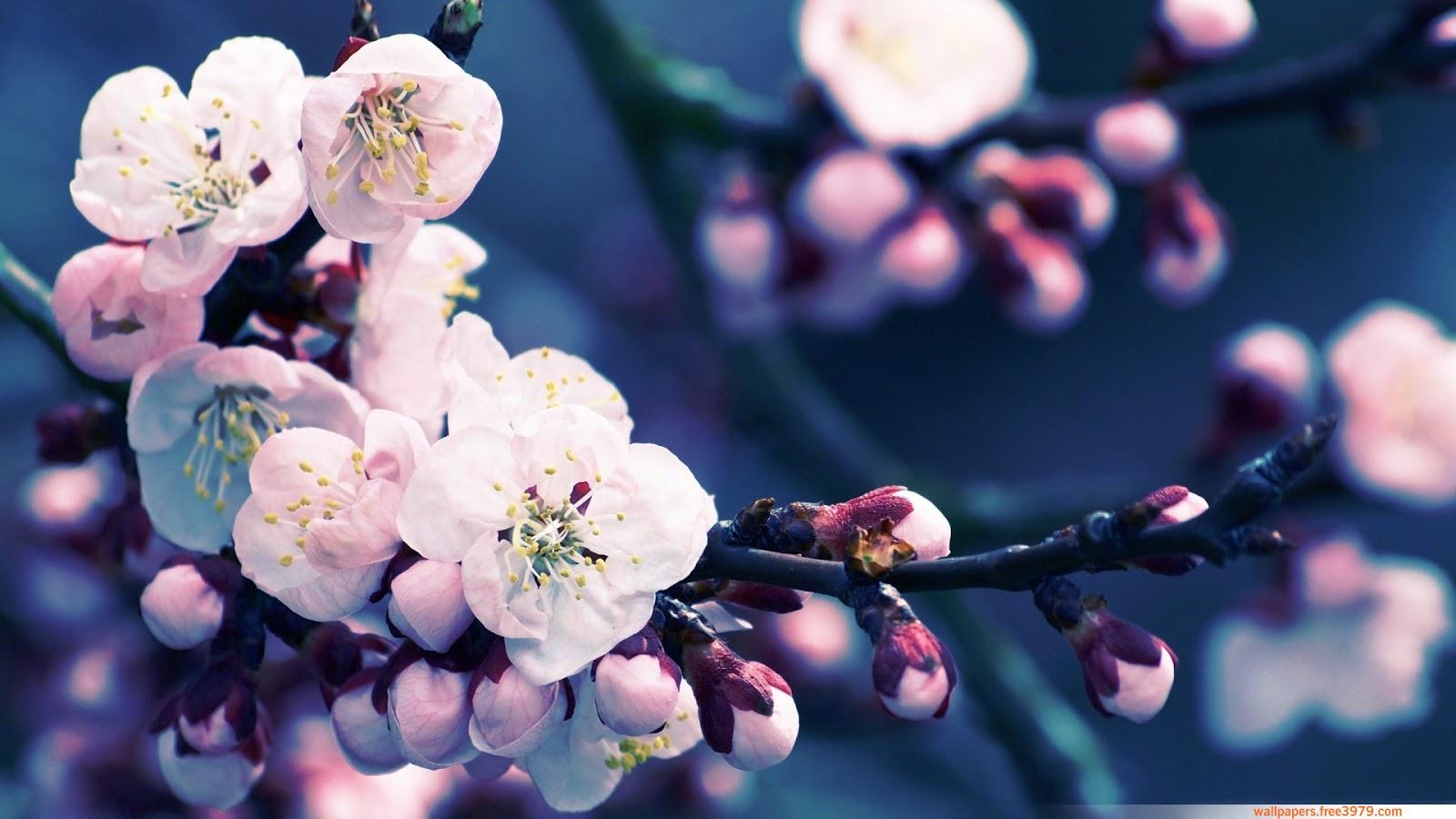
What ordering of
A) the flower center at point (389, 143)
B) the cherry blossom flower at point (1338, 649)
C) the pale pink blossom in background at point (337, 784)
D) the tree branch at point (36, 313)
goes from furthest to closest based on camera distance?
the cherry blossom flower at point (1338, 649), the pale pink blossom in background at point (337, 784), the tree branch at point (36, 313), the flower center at point (389, 143)

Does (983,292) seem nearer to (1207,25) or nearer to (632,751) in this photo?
(1207,25)

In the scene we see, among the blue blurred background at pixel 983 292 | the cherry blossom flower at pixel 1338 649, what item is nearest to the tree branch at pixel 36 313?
the cherry blossom flower at pixel 1338 649

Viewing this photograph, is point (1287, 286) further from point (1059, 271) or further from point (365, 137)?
point (365, 137)

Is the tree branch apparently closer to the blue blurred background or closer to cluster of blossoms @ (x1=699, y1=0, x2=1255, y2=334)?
cluster of blossoms @ (x1=699, y1=0, x2=1255, y2=334)

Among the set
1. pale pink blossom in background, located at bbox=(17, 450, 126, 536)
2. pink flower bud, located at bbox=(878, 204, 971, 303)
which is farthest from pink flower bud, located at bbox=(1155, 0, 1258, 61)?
pale pink blossom in background, located at bbox=(17, 450, 126, 536)

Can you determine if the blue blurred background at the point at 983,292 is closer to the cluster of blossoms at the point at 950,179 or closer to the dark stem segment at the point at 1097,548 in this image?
the cluster of blossoms at the point at 950,179

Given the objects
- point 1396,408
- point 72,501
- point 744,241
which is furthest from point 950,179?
point 72,501
